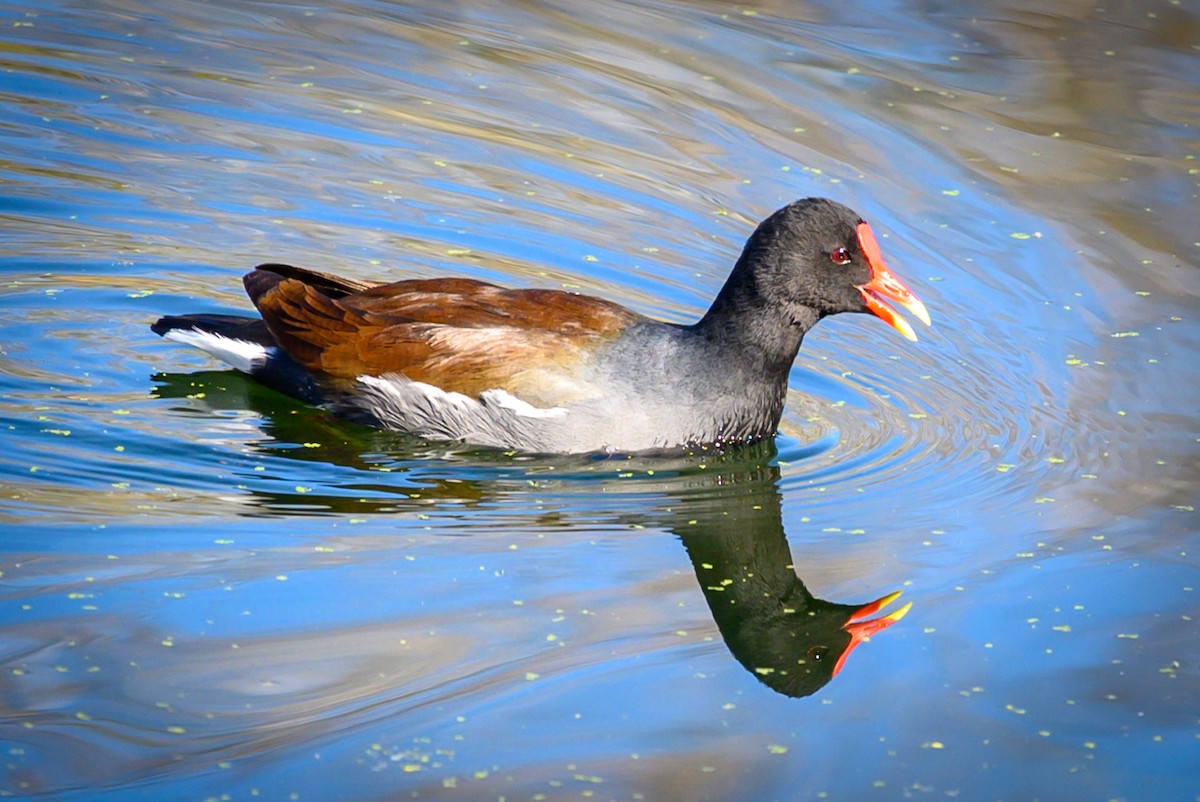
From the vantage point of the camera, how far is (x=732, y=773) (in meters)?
4.02

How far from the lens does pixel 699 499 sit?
570 cm

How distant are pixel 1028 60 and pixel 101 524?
23.1 feet

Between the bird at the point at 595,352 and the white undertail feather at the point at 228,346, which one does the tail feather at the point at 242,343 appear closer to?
the white undertail feather at the point at 228,346

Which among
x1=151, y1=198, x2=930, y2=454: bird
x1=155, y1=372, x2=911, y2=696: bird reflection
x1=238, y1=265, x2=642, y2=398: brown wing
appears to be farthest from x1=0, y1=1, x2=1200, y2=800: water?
x1=238, y1=265, x2=642, y2=398: brown wing

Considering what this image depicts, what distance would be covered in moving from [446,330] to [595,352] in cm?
57

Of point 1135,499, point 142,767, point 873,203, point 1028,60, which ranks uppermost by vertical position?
point 1028,60

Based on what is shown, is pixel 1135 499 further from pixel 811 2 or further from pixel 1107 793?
pixel 811 2

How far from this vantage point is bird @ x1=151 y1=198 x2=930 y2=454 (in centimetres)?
587

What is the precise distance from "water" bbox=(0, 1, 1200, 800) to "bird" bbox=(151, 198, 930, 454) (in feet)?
0.45

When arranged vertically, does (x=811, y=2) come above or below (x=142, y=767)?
above

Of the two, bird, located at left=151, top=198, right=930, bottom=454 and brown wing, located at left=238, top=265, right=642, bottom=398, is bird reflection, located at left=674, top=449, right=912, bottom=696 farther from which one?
brown wing, located at left=238, top=265, right=642, bottom=398

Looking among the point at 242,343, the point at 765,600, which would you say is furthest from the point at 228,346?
the point at 765,600

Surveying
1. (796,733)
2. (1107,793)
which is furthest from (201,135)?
(1107,793)

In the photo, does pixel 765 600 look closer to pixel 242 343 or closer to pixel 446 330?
pixel 446 330
